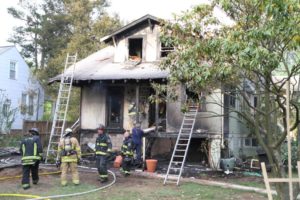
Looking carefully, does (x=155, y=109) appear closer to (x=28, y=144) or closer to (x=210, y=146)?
(x=210, y=146)

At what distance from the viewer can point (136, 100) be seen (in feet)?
61.0

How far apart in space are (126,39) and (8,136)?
9.41 metres

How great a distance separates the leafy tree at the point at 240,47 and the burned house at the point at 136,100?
24.5ft

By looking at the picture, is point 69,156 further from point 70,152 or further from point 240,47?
point 240,47

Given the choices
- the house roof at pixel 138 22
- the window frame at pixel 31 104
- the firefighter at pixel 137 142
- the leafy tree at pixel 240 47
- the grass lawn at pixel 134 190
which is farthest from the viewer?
the window frame at pixel 31 104

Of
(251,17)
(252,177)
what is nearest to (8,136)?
(252,177)

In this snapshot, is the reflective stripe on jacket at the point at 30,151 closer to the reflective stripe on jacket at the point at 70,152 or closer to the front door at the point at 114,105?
the reflective stripe on jacket at the point at 70,152

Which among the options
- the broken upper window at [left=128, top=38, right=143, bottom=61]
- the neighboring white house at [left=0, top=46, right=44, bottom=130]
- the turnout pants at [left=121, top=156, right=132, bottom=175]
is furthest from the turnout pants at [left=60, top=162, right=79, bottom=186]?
the neighboring white house at [left=0, top=46, right=44, bottom=130]

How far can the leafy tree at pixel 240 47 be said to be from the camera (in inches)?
291

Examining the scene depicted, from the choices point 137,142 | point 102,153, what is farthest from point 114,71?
point 102,153

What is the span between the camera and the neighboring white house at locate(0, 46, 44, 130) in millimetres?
33594

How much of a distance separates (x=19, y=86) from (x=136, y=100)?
19.7 m

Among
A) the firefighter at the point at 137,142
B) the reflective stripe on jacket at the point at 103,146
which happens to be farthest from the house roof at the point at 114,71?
the reflective stripe on jacket at the point at 103,146

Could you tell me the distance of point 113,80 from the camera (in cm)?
1830
